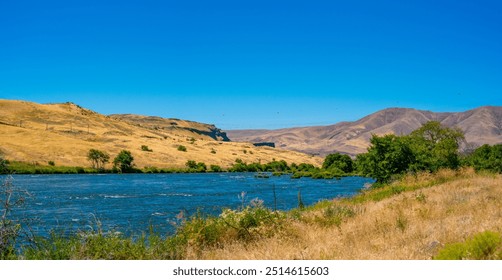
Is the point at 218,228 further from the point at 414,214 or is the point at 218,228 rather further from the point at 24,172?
the point at 24,172

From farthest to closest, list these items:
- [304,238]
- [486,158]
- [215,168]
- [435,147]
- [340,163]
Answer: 1. [215,168]
2. [340,163]
3. [486,158]
4. [435,147]
5. [304,238]

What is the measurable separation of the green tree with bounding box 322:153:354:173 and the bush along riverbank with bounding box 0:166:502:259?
378ft

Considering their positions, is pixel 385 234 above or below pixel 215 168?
below

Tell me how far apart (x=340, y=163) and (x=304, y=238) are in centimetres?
12280

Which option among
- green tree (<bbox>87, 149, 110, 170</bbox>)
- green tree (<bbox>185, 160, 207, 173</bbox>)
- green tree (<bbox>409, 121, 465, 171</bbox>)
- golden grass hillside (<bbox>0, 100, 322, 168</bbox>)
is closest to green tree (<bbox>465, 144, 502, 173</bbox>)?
green tree (<bbox>409, 121, 465, 171</bbox>)

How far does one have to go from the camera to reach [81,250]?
438 inches

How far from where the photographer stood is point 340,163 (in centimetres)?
13462

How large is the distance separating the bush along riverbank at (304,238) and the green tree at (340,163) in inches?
4537

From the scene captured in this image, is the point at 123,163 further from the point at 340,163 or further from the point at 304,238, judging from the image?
the point at 304,238

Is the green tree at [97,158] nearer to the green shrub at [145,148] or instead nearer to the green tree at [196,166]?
the green tree at [196,166]

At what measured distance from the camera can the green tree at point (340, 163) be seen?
438 feet

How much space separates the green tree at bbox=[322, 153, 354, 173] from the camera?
133500mm

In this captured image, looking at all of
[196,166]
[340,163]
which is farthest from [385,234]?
[196,166]

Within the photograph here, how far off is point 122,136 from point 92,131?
12451 millimetres
